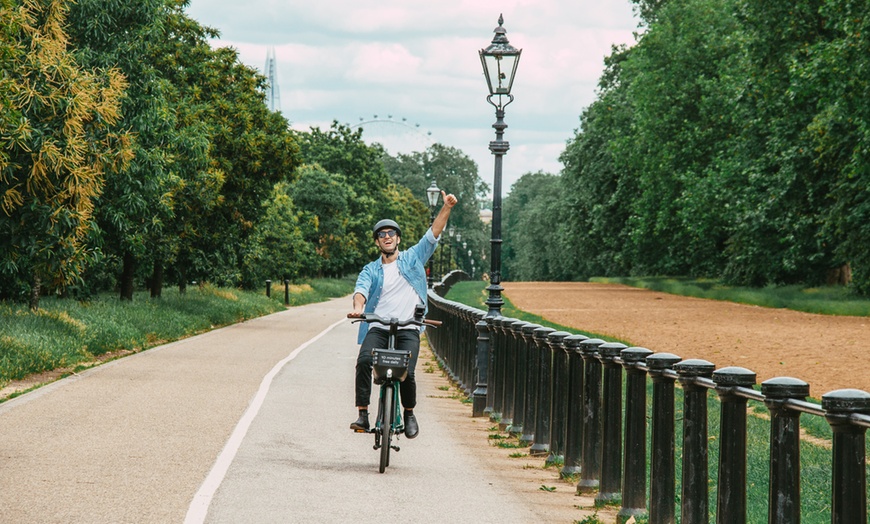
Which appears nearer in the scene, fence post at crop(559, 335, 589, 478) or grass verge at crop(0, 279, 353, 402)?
fence post at crop(559, 335, 589, 478)

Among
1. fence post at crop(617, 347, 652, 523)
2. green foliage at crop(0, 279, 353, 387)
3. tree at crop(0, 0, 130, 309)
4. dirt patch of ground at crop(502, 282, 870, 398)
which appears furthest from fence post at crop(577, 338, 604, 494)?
tree at crop(0, 0, 130, 309)

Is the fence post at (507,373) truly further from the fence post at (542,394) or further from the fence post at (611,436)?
the fence post at (611,436)

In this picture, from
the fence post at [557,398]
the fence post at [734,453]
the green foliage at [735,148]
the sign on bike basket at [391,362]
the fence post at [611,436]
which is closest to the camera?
the fence post at [734,453]

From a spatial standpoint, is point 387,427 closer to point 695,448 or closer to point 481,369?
point 695,448

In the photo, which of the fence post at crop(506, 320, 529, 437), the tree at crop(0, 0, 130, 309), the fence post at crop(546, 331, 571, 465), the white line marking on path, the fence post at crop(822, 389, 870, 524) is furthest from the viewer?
the tree at crop(0, 0, 130, 309)

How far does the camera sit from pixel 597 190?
75.4 meters

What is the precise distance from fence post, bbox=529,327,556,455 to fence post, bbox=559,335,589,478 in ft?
3.04

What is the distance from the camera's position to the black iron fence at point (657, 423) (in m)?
4.61

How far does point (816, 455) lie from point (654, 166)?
49.1 m

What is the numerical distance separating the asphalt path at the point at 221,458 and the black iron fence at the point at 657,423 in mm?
645

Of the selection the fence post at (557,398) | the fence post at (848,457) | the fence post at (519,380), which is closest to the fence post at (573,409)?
the fence post at (557,398)

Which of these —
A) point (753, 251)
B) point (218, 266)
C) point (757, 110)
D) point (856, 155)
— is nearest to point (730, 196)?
point (753, 251)

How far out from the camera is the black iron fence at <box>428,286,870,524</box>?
4.61 m

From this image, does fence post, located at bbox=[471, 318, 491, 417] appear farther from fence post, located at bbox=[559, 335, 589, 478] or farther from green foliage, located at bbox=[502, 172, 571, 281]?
green foliage, located at bbox=[502, 172, 571, 281]
